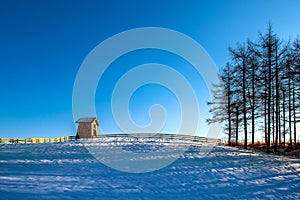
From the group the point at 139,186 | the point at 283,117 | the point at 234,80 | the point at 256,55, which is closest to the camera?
the point at 139,186

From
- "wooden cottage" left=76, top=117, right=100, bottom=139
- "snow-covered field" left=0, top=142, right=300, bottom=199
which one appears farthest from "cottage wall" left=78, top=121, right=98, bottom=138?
"snow-covered field" left=0, top=142, right=300, bottom=199

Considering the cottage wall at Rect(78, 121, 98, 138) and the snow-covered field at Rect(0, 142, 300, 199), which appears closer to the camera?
the snow-covered field at Rect(0, 142, 300, 199)

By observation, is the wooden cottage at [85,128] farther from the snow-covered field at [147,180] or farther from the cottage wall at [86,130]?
the snow-covered field at [147,180]

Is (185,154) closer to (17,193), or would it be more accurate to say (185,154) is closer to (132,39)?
(132,39)

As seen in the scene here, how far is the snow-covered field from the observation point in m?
11.6

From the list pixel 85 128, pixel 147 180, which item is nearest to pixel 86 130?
pixel 85 128

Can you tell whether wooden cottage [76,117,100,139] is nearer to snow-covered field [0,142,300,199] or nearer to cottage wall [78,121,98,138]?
cottage wall [78,121,98,138]

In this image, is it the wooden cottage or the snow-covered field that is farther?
the wooden cottage

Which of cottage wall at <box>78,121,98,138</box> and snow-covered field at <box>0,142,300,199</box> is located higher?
cottage wall at <box>78,121,98,138</box>

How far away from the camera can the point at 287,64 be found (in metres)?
25.4

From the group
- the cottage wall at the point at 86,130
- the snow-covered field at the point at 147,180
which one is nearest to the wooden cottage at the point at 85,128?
the cottage wall at the point at 86,130

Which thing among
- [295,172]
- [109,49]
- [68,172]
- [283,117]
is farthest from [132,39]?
[283,117]

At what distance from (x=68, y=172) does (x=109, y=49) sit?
39.6 ft

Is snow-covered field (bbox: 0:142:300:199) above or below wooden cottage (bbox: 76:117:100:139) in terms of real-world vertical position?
below
